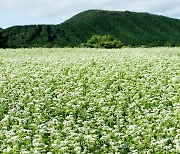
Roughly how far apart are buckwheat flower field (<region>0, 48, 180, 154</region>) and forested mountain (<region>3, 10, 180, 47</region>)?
10229cm

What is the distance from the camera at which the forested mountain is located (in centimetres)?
12962

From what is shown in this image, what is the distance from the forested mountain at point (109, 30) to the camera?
12962 cm

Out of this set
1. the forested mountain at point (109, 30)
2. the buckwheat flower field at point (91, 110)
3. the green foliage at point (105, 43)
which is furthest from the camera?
the forested mountain at point (109, 30)

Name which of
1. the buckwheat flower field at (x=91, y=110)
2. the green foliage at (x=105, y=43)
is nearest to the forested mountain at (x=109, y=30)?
the green foliage at (x=105, y=43)

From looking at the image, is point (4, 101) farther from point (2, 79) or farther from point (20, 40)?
point (20, 40)

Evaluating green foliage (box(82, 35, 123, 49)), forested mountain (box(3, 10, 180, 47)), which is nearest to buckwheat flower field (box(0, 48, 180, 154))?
green foliage (box(82, 35, 123, 49))

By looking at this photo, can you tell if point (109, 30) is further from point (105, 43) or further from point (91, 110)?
point (91, 110)

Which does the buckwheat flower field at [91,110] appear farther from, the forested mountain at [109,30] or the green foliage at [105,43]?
the forested mountain at [109,30]

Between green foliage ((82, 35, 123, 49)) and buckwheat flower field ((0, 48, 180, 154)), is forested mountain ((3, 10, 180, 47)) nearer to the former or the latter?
green foliage ((82, 35, 123, 49))

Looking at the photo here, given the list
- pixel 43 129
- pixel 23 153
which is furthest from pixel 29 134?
pixel 23 153

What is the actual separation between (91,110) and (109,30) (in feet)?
438

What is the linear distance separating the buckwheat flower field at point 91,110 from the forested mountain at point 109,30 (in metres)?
102

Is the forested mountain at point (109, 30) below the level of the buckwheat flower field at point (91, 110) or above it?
above

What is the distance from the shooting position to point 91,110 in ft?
43.8
